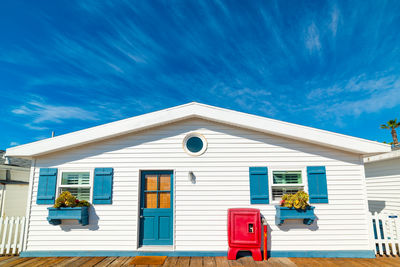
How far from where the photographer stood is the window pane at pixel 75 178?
5.46m

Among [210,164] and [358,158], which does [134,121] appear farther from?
[358,158]

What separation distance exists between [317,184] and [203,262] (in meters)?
3.03

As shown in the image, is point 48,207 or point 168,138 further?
point 168,138

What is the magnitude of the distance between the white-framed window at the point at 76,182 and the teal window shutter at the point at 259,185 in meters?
3.74

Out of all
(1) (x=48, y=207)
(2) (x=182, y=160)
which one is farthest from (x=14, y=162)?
(2) (x=182, y=160)

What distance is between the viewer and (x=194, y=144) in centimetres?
551

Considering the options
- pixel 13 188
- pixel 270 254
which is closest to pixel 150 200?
pixel 270 254

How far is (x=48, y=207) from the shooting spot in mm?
5203

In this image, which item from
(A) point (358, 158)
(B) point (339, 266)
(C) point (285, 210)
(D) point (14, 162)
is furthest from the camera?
(D) point (14, 162)

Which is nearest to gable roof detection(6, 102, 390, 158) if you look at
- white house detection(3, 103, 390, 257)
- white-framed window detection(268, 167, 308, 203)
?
white house detection(3, 103, 390, 257)

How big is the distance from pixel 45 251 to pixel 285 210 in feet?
17.7

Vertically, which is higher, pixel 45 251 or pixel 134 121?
pixel 134 121

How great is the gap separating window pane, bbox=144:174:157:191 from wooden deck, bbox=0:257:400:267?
151cm

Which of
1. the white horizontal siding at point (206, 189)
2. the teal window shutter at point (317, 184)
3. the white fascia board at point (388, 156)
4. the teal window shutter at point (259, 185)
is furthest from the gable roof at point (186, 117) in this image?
the white fascia board at point (388, 156)
